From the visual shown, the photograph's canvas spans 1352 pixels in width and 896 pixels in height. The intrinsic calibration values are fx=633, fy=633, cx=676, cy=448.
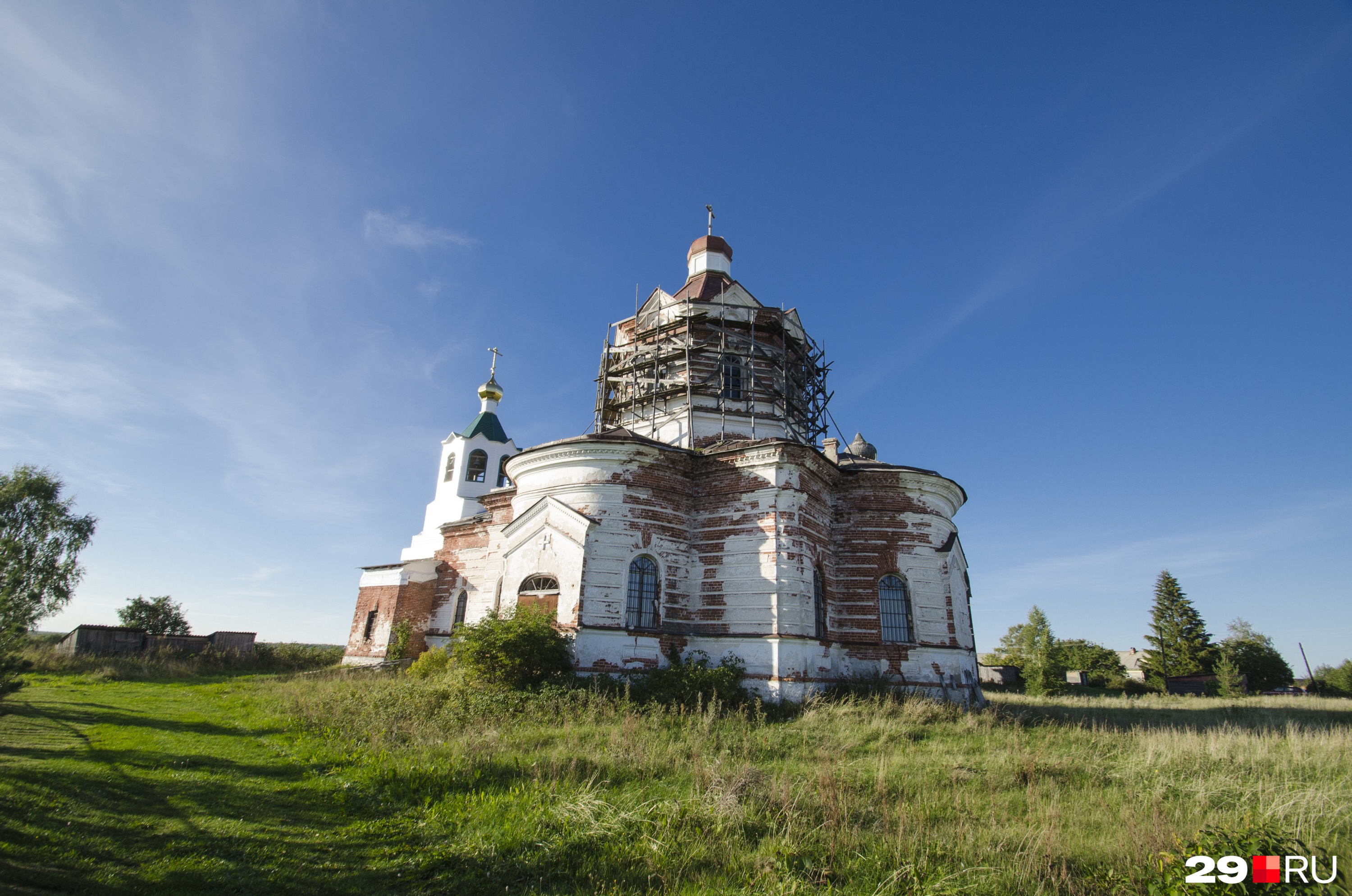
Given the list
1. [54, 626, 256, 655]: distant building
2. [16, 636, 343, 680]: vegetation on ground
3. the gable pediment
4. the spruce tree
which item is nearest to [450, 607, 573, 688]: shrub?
the gable pediment

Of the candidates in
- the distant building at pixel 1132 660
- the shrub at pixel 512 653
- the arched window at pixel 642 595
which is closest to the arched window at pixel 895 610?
the arched window at pixel 642 595

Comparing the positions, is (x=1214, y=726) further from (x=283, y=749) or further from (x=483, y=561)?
(x=483, y=561)

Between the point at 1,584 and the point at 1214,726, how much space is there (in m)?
25.5

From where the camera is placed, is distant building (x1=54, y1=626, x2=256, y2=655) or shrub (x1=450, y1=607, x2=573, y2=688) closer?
shrub (x1=450, y1=607, x2=573, y2=688)

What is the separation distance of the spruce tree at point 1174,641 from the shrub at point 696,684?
38548 mm

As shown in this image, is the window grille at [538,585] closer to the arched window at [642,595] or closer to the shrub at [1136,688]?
the arched window at [642,595]

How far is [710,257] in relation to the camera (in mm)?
23922

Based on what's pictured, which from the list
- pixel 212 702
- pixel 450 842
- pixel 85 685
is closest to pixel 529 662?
pixel 450 842

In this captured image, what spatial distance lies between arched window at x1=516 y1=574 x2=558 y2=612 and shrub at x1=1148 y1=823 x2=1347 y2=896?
12.3 meters

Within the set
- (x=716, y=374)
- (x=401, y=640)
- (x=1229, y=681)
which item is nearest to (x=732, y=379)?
(x=716, y=374)

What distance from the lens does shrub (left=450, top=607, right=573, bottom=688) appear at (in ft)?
43.6

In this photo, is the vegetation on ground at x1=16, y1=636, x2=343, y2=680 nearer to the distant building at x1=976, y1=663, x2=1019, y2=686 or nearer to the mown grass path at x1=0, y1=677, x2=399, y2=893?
the mown grass path at x1=0, y1=677, x2=399, y2=893

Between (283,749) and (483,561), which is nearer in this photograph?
(283,749)

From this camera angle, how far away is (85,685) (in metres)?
18.6
